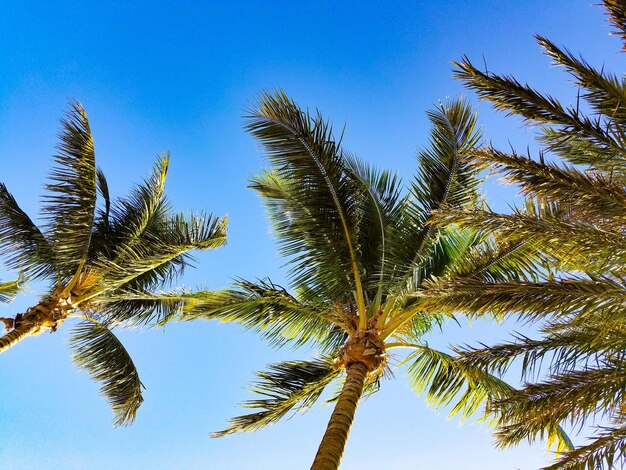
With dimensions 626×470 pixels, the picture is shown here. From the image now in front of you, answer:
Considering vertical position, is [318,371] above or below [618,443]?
above

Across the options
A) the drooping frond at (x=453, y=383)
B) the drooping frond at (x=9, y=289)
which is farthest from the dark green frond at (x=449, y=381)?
the drooping frond at (x=9, y=289)

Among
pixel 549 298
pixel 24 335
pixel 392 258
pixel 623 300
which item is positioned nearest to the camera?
pixel 623 300

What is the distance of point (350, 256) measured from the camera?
31.5 feet

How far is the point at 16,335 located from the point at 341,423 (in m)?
6.92

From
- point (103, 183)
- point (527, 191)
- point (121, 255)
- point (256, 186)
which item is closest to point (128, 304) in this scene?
point (121, 255)

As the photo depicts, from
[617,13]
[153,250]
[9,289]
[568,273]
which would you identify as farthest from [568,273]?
[9,289]

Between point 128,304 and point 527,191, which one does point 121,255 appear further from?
point 527,191

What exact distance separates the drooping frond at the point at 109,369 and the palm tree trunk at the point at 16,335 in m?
1.34

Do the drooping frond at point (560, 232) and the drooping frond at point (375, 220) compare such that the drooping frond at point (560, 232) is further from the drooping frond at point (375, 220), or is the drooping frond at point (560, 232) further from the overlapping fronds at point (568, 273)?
the drooping frond at point (375, 220)

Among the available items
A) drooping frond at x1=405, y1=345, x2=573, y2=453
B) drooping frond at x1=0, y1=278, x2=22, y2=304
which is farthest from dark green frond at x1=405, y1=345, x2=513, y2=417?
drooping frond at x1=0, y1=278, x2=22, y2=304

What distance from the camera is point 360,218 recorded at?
959 cm

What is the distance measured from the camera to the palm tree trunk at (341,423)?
22.6 ft

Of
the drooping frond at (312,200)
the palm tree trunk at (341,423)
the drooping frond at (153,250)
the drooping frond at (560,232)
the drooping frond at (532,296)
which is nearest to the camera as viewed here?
the drooping frond at (532,296)

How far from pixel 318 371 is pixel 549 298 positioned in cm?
485
